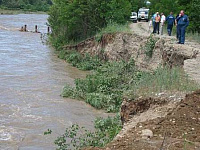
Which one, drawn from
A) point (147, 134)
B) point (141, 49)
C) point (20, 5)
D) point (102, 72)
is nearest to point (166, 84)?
point (147, 134)

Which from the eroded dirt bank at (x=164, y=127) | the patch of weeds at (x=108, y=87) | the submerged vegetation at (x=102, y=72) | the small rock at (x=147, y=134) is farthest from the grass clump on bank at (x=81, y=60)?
the small rock at (x=147, y=134)

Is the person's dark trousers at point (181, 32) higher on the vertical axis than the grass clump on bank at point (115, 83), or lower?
higher

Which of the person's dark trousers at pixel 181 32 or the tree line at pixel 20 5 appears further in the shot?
the tree line at pixel 20 5

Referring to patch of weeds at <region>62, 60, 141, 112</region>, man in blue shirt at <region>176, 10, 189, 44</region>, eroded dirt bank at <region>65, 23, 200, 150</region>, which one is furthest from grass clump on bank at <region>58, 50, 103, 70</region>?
eroded dirt bank at <region>65, 23, 200, 150</region>

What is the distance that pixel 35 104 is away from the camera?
16688 millimetres

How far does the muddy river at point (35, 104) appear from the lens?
41.5 feet

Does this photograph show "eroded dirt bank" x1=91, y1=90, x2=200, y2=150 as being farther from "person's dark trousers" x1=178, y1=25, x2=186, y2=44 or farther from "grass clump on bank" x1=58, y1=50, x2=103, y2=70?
"grass clump on bank" x1=58, y1=50, x2=103, y2=70

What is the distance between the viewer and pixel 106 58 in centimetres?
2603

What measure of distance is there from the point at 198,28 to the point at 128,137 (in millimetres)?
19541

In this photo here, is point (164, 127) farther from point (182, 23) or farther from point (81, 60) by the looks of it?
point (81, 60)

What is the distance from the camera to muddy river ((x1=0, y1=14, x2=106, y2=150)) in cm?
1264

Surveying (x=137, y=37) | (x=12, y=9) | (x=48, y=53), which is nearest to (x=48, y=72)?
(x=137, y=37)

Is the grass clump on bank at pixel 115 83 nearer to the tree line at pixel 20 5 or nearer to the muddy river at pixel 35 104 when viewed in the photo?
the muddy river at pixel 35 104

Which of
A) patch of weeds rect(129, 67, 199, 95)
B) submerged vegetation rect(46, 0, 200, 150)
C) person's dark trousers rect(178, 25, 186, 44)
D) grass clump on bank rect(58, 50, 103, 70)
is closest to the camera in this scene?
patch of weeds rect(129, 67, 199, 95)
